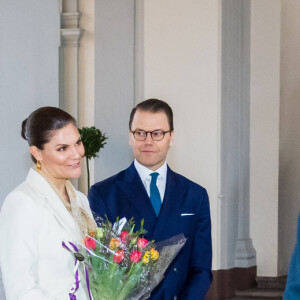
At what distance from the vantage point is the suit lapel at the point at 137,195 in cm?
354

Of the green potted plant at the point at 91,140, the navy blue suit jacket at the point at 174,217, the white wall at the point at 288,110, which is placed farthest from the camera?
the white wall at the point at 288,110

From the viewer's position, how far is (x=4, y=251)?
9.12 ft

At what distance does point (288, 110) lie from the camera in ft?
30.8

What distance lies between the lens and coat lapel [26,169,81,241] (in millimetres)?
2924

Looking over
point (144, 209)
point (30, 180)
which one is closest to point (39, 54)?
point (144, 209)

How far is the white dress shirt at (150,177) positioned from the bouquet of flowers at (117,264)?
740mm

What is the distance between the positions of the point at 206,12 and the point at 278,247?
112 inches

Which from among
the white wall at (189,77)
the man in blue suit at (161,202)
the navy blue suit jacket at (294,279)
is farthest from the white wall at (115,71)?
the navy blue suit jacket at (294,279)

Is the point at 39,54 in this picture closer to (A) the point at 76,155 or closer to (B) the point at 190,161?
(B) the point at 190,161

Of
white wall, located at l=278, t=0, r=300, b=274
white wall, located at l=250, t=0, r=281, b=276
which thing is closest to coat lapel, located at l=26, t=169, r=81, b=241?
white wall, located at l=250, t=0, r=281, b=276

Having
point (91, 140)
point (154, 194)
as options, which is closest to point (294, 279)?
point (154, 194)

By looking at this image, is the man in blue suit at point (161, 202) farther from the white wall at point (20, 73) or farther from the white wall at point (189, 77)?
the white wall at point (189, 77)

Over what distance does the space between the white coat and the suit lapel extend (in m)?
0.64

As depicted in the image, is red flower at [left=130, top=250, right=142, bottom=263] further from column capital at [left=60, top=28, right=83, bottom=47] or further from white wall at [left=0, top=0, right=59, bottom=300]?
column capital at [left=60, top=28, right=83, bottom=47]
